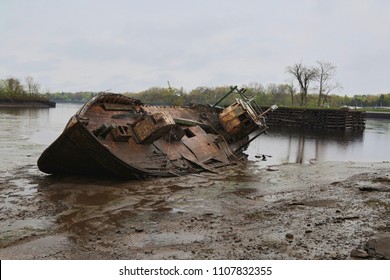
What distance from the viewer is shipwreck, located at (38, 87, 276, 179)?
10.6 metres

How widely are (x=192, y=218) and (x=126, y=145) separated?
436cm

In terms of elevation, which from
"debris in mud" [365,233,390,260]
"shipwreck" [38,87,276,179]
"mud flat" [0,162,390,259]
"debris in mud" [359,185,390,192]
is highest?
"shipwreck" [38,87,276,179]

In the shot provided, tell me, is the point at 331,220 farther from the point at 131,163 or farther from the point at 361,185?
the point at 131,163

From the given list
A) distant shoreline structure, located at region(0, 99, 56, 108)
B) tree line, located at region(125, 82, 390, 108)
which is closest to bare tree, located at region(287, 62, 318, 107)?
tree line, located at region(125, 82, 390, 108)

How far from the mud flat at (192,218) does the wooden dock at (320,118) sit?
37.1 metres

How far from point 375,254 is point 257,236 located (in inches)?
74.4

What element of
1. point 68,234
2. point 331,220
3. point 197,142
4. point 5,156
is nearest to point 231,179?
point 197,142

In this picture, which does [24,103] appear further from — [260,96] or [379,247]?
[379,247]

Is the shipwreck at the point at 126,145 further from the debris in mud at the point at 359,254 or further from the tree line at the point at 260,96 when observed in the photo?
the tree line at the point at 260,96

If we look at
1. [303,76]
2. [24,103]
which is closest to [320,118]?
[303,76]

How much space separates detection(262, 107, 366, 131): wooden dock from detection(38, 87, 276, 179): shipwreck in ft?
118

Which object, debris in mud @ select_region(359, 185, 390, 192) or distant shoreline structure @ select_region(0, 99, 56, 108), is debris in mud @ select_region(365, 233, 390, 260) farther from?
distant shoreline structure @ select_region(0, 99, 56, 108)

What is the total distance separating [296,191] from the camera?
11078 mm

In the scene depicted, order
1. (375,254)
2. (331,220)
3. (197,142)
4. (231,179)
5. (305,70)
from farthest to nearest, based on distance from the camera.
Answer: (305,70) < (197,142) < (231,179) < (331,220) < (375,254)
